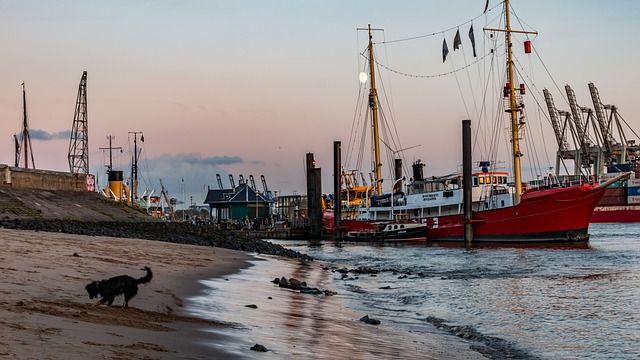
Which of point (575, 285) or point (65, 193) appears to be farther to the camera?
point (65, 193)

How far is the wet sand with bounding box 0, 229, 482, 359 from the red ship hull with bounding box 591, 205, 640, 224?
109 metres

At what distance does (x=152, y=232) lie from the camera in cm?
3912

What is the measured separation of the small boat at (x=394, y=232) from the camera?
61.7 metres

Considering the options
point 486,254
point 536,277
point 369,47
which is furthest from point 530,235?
point 369,47

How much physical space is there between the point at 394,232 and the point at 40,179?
3025cm

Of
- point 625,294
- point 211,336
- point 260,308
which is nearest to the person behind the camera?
point 211,336

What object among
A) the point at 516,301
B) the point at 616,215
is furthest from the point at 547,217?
the point at 616,215

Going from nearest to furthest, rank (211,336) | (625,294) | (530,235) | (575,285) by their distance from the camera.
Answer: (211,336)
(625,294)
(575,285)
(530,235)

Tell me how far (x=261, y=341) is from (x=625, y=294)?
1590cm

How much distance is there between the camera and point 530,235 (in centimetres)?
5409

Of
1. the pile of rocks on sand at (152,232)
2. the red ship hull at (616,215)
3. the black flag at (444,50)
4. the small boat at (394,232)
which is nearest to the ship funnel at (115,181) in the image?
the small boat at (394,232)

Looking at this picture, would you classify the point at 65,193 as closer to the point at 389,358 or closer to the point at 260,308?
the point at 260,308

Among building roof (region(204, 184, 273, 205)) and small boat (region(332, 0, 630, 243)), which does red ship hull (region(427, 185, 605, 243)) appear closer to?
small boat (region(332, 0, 630, 243))

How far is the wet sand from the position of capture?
783 centimetres
